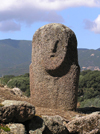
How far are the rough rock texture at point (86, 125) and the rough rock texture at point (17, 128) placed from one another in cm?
235

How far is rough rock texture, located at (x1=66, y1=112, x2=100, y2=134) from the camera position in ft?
32.2

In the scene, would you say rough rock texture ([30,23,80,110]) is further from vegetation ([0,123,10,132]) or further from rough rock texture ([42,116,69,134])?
vegetation ([0,123,10,132])

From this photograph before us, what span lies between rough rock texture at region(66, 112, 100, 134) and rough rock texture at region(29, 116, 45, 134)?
1458 mm

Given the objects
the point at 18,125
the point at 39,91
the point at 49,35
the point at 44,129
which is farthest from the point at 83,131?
the point at 49,35

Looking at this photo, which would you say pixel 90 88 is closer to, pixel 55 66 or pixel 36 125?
pixel 55 66

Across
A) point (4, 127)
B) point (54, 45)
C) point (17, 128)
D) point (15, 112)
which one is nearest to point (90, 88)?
point (54, 45)

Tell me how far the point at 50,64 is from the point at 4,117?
16.3ft

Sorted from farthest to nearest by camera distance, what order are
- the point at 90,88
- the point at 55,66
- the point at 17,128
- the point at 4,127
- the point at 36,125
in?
the point at 90,88 → the point at 55,66 → the point at 36,125 → the point at 17,128 → the point at 4,127

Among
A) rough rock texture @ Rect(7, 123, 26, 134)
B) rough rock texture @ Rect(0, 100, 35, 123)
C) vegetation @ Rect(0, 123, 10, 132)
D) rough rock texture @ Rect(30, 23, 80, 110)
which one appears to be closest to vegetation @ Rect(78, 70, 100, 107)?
rough rock texture @ Rect(30, 23, 80, 110)

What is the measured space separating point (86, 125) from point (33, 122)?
2.13m

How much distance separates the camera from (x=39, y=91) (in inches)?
511

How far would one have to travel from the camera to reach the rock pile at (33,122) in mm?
7992

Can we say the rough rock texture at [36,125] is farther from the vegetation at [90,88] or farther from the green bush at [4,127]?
the vegetation at [90,88]

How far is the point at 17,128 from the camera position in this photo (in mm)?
7891
